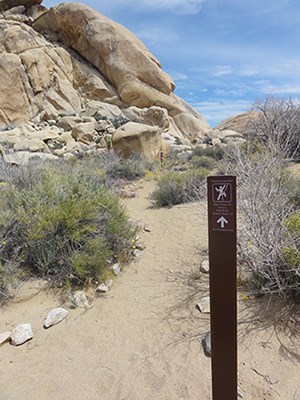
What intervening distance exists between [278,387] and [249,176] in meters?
2.06

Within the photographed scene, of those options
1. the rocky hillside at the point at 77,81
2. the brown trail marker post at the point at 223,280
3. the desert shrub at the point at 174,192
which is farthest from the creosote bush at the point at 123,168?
the brown trail marker post at the point at 223,280

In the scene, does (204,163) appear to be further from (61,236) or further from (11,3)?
(11,3)

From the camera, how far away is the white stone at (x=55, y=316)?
9.46ft

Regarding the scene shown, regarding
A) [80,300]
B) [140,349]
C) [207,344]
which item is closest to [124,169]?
[80,300]

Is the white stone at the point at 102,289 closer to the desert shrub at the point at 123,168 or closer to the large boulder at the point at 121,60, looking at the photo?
the desert shrub at the point at 123,168

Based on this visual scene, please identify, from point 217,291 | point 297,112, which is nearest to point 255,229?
point 217,291

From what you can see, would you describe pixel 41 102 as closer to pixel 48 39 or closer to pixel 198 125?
pixel 48 39

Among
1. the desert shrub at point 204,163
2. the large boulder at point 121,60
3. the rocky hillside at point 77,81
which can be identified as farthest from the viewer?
the large boulder at point 121,60

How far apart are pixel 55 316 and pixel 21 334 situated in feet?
1.18

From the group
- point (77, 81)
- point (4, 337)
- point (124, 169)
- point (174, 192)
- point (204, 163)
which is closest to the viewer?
point (4, 337)

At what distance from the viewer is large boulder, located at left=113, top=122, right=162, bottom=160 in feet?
40.8

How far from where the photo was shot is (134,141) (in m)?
12.4

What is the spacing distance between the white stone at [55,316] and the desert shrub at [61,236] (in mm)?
455

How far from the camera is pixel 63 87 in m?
21.7
